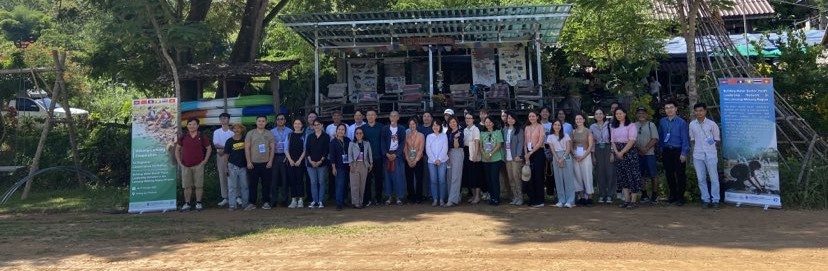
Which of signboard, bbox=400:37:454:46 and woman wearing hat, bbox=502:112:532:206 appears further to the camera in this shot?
signboard, bbox=400:37:454:46

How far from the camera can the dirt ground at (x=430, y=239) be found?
561 centimetres

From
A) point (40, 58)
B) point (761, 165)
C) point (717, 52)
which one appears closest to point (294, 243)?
point (761, 165)

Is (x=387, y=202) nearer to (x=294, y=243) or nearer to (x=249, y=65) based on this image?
(x=294, y=243)

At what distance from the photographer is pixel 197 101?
44.0 feet

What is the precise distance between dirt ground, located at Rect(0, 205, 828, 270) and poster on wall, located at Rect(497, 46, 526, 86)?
6665 millimetres

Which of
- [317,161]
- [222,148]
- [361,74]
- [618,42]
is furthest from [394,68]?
[317,161]

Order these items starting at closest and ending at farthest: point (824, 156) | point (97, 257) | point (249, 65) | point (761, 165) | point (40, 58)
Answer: point (97, 257) → point (761, 165) → point (824, 156) → point (249, 65) → point (40, 58)

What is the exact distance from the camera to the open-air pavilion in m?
12.3

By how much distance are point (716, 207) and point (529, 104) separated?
5.03 m

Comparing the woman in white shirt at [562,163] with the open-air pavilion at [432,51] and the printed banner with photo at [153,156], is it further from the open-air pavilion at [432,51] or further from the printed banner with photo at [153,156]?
the printed banner with photo at [153,156]

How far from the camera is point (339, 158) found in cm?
909

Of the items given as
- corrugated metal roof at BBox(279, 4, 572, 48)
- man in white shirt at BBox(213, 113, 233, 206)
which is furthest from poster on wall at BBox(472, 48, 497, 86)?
man in white shirt at BBox(213, 113, 233, 206)

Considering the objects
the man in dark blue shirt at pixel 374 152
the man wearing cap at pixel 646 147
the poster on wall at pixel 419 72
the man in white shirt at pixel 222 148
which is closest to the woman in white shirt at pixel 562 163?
the man wearing cap at pixel 646 147

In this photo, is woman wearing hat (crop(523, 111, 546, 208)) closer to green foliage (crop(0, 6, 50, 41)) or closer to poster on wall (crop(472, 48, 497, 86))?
poster on wall (crop(472, 48, 497, 86))
